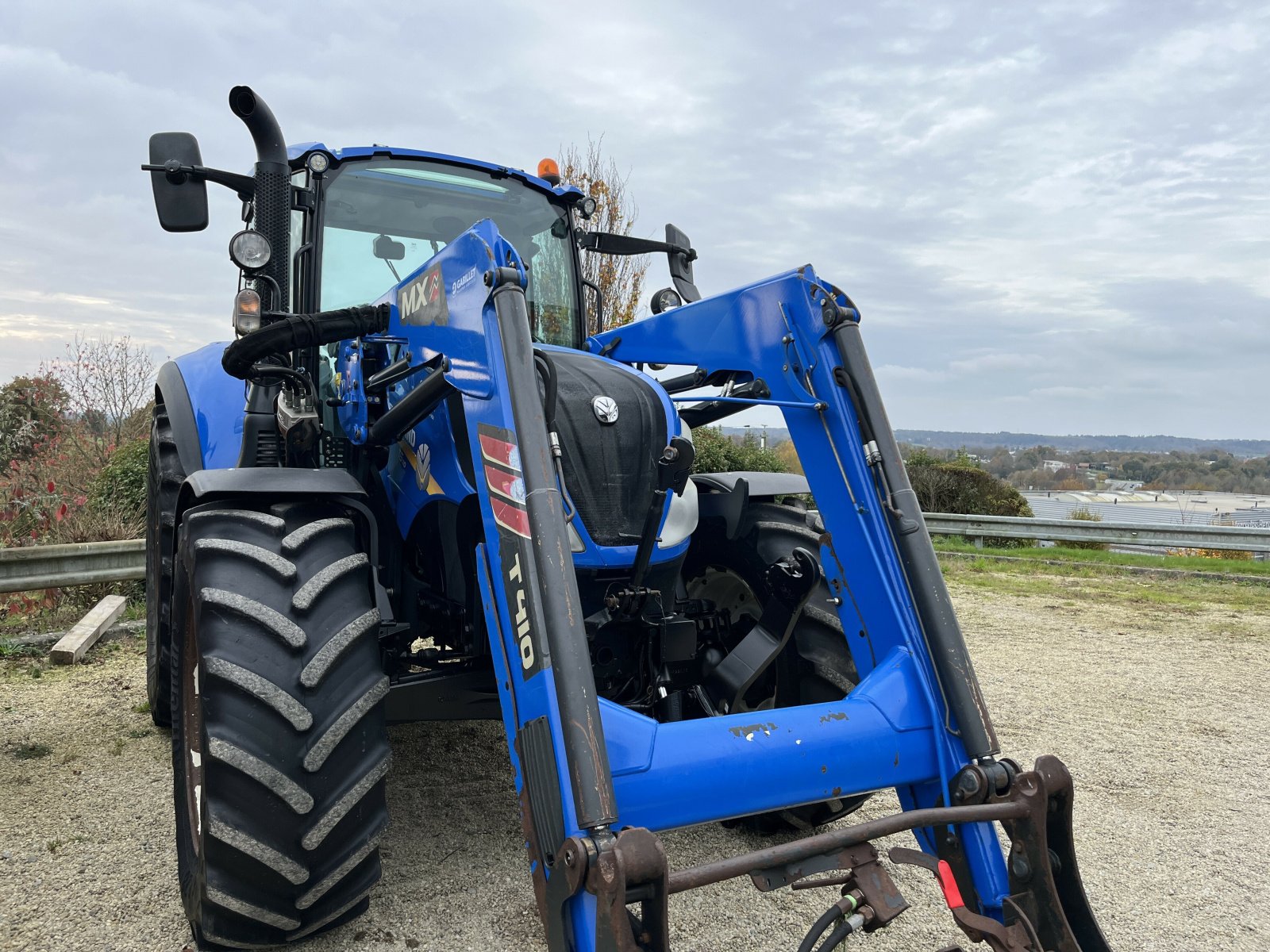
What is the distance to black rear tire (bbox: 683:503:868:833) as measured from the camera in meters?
3.29

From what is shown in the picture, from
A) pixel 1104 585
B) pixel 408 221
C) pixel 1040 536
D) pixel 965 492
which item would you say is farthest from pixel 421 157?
pixel 965 492

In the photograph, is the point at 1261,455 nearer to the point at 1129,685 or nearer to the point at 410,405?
the point at 1129,685

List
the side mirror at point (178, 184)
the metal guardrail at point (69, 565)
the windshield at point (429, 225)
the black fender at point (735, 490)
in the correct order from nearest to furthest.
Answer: the side mirror at point (178, 184) < the black fender at point (735, 490) < the windshield at point (429, 225) < the metal guardrail at point (69, 565)

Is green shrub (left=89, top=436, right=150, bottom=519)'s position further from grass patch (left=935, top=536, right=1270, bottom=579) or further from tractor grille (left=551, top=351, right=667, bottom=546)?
grass patch (left=935, top=536, right=1270, bottom=579)

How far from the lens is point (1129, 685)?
19.4ft

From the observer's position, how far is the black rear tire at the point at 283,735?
234 centimetres

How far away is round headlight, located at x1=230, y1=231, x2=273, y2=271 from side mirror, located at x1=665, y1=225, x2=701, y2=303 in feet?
5.73

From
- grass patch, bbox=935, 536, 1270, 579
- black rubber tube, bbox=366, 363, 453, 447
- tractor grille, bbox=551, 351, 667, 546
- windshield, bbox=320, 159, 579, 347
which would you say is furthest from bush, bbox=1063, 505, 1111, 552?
black rubber tube, bbox=366, 363, 453, 447

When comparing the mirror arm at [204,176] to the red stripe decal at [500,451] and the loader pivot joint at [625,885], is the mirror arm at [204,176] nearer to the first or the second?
the red stripe decal at [500,451]

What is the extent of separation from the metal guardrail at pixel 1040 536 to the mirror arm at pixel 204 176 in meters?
3.86

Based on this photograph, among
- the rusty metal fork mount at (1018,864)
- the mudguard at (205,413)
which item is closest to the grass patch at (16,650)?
the mudguard at (205,413)

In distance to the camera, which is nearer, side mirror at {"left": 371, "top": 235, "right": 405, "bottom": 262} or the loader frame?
the loader frame

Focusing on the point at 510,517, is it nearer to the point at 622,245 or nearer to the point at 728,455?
the point at 622,245

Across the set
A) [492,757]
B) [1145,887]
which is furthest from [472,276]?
[1145,887]
